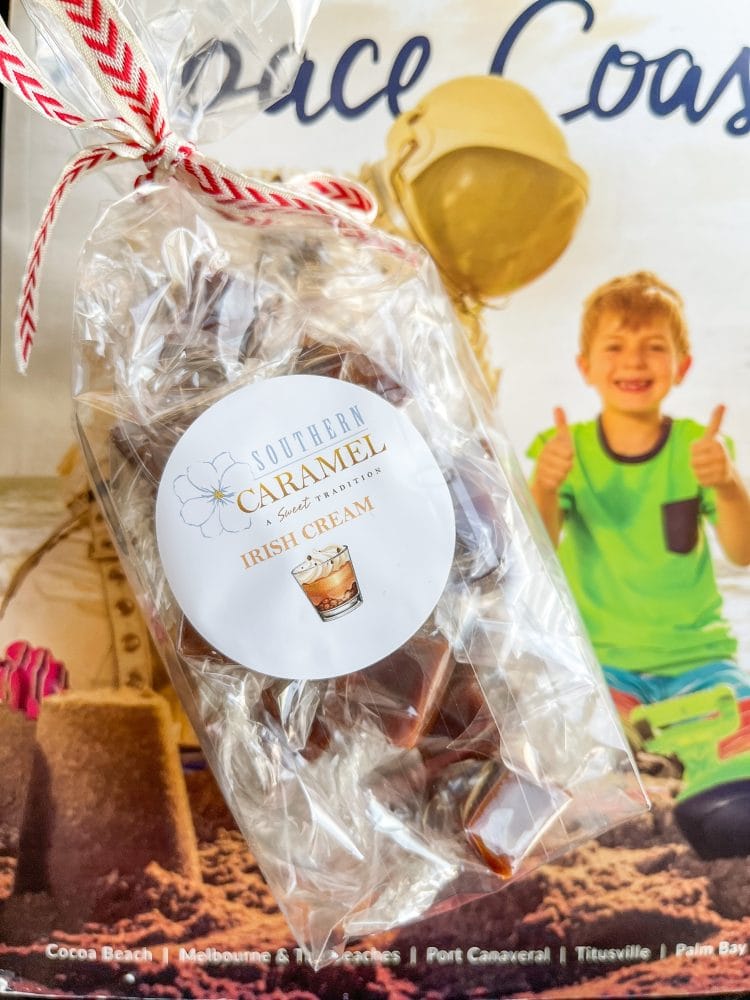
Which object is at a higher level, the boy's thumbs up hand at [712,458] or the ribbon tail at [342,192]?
the ribbon tail at [342,192]

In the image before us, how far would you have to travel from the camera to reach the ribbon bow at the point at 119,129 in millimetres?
541

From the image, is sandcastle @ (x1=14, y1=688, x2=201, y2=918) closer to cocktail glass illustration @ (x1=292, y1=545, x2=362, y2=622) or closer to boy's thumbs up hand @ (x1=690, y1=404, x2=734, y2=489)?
cocktail glass illustration @ (x1=292, y1=545, x2=362, y2=622)

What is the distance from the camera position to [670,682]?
713mm

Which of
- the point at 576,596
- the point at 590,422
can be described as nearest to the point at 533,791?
the point at 576,596

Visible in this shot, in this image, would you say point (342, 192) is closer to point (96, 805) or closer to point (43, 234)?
point (43, 234)

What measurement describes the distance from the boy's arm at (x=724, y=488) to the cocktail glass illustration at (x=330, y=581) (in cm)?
35

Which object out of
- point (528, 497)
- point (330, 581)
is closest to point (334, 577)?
point (330, 581)

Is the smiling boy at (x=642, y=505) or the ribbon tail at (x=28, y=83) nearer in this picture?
the ribbon tail at (x=28, y=83)

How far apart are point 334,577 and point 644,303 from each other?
0.38m

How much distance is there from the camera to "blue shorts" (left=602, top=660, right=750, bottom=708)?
0.71 metres

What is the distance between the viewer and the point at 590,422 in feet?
2.41

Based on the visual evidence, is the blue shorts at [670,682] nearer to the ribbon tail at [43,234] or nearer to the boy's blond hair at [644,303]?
the boy's blond hair at [644,303]

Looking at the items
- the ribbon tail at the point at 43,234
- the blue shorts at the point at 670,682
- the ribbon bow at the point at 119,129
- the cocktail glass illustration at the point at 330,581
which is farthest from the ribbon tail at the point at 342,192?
the blue shorts at the point at 670,682

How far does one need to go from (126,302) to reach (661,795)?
0.57m
